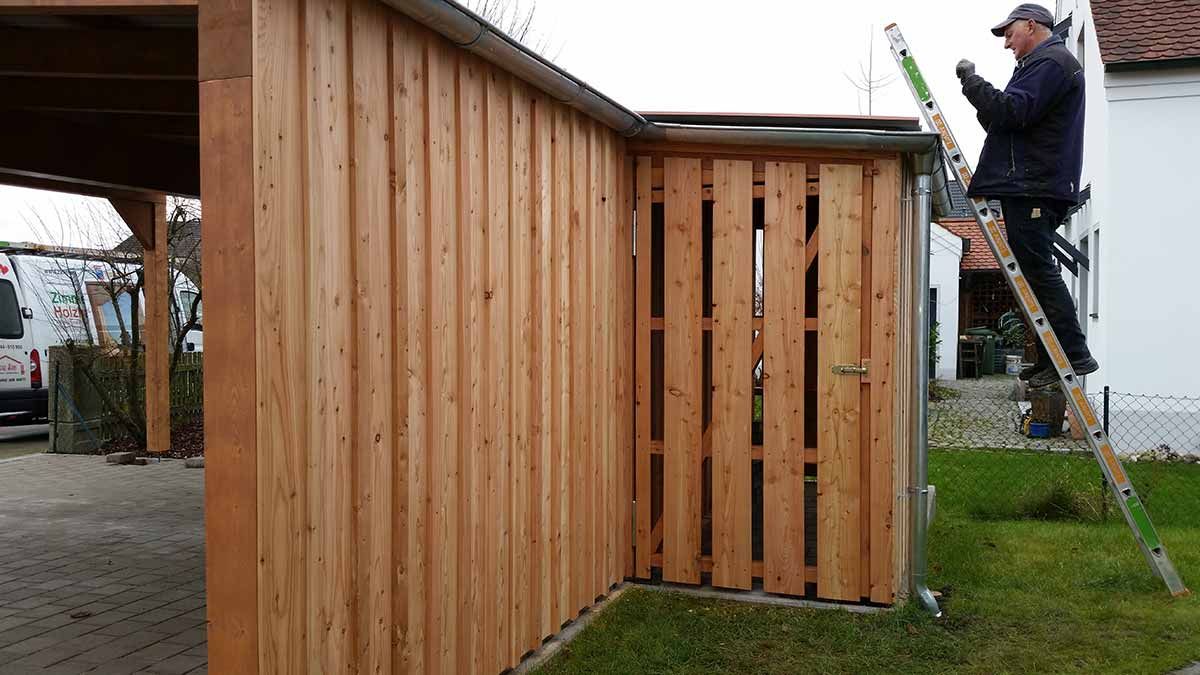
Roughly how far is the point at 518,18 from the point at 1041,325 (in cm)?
1219

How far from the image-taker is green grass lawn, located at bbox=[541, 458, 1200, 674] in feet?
17.0

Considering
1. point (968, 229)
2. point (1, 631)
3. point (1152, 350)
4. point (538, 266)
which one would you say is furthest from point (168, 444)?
point (968, 229)

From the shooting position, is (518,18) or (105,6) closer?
(105,6)

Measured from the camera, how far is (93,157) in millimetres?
8492

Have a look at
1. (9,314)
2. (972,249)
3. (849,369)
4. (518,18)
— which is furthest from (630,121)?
(972,249)

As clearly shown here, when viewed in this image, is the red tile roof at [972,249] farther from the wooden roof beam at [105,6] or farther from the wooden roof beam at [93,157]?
the wooden roof beam at [105,6]

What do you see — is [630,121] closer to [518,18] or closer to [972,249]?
[518,18]

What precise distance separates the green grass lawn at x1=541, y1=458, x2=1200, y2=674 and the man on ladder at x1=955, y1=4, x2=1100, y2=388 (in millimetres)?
1443

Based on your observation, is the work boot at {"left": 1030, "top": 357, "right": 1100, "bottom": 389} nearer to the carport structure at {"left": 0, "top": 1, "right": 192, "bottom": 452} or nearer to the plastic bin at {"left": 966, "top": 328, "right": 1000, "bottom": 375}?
the carport structure at {"left": 0, "top": 1, "right": 192, "bottom": 452}

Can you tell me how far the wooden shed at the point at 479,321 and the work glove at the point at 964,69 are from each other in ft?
1.42

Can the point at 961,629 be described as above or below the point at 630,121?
below

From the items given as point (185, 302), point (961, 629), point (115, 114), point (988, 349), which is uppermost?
point (115, 114)

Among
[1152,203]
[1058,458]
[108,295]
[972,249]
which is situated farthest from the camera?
[972,249]

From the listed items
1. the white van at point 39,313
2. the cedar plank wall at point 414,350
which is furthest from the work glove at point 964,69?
the white van at point 39,313
